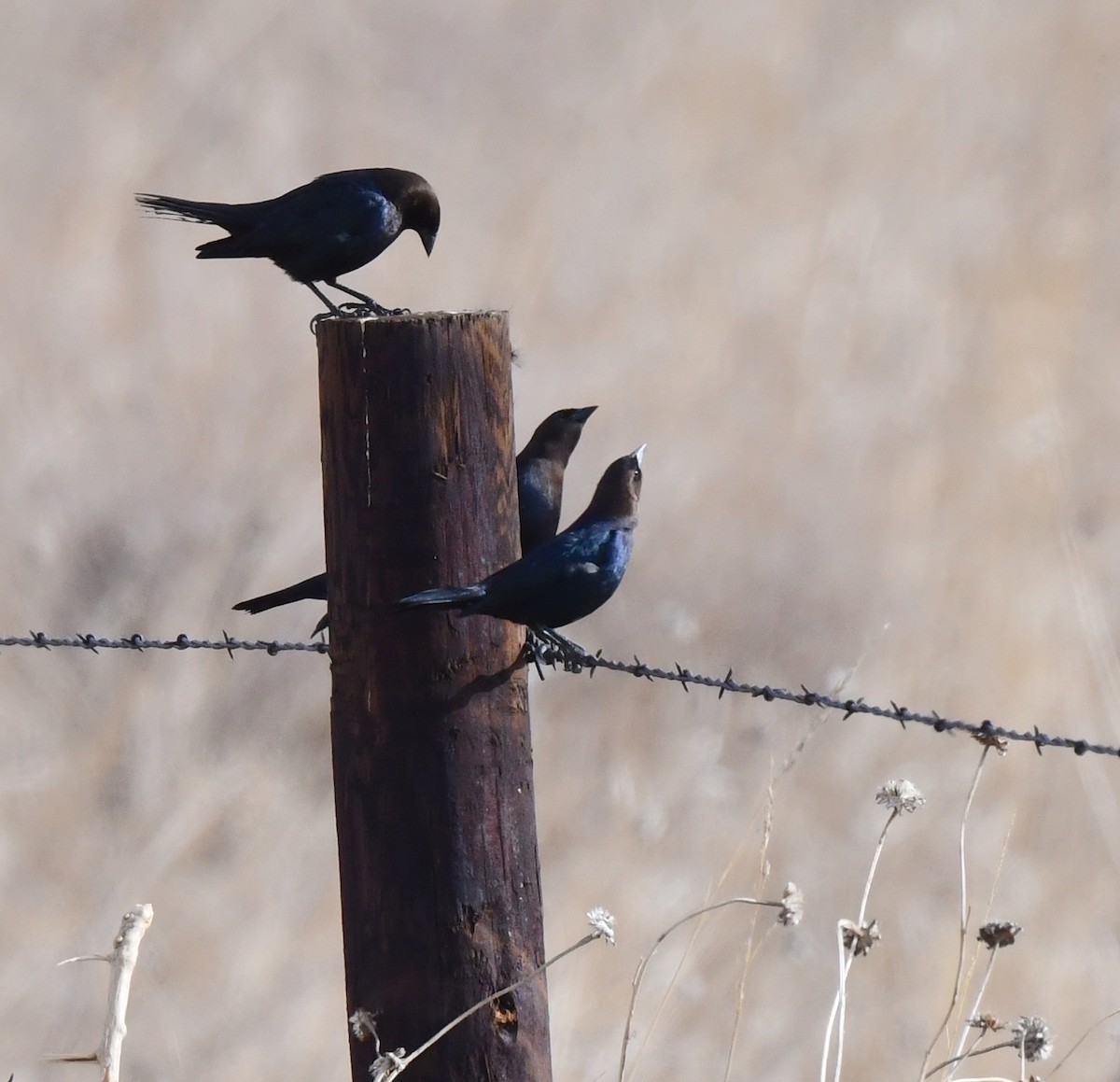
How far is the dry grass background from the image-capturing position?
20.4 ft

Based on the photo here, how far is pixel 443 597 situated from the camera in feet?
7.23

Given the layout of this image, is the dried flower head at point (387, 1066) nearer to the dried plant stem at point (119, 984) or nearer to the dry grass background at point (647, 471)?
the dried plant stem at point (119, 984)

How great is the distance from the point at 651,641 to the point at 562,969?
1599 millimetres

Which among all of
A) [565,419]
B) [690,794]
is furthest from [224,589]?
[565,419]

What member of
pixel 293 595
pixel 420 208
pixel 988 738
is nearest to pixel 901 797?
pixel 988 738

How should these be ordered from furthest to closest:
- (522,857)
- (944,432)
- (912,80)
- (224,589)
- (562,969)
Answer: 1. (912,80)
2. (944,432)
3. (224,589)
4. (562,969)
5. (522,857)

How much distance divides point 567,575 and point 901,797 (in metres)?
0.64

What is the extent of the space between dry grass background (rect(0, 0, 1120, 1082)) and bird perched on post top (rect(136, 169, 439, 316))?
270 centimetres

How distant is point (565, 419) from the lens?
13.6 feet

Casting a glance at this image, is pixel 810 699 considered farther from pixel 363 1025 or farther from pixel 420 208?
pixel 420 208

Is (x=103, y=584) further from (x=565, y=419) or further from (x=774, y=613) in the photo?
(x=565, y=419)

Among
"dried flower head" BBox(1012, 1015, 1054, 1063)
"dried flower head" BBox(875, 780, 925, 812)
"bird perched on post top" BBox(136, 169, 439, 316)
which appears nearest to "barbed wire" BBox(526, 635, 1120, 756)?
"dried flower head" BBox(875, 780, 925, 812)

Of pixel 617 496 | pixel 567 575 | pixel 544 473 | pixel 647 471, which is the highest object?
pixel 647 471

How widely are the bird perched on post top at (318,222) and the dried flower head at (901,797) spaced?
1.84 m
